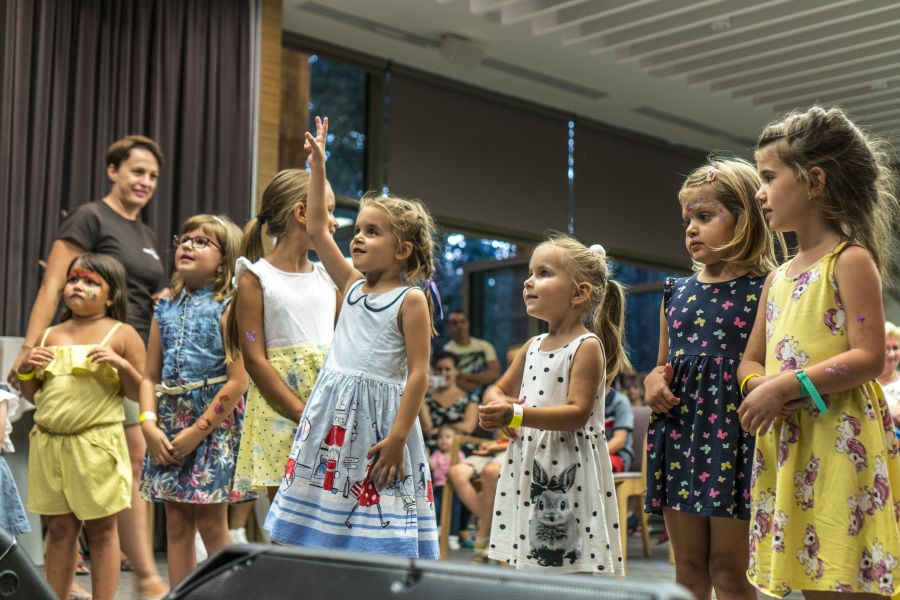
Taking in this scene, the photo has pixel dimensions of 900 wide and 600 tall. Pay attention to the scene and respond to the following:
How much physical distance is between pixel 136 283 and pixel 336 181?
3.26 m

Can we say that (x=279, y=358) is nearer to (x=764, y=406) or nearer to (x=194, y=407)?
(x=194, y=407)

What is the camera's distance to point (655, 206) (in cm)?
850

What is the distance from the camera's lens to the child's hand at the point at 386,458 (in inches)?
81.5

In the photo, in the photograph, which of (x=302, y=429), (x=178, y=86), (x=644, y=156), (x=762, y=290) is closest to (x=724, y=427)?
(x=762, y=290)

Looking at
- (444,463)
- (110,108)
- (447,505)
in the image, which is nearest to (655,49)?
(444,463)

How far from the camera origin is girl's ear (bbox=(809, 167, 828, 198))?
5.93 ft

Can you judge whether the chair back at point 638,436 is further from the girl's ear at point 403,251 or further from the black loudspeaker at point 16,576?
the black loudspeaker at point 16,576

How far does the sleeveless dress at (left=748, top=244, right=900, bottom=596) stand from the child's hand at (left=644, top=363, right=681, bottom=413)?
30cm

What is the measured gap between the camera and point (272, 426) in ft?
7.93

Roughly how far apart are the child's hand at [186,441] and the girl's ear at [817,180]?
1.59 m

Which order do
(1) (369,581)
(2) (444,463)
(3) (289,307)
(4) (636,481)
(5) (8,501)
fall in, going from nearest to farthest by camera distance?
(1) (369,581), (3) (289,307), (5) (8,501), (4) (636,481), (2) (444,463)

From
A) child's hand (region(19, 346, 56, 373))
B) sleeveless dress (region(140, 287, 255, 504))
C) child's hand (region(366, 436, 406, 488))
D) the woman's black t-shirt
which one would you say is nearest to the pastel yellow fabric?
sleeveless dress (region(140, 287, 255, 504))

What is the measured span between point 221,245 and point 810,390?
1740mm

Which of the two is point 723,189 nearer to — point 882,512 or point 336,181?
point 882,512
